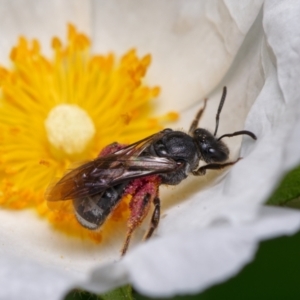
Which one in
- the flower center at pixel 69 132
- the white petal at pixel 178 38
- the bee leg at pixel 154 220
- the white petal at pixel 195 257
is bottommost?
the white petal at pixel 195 257

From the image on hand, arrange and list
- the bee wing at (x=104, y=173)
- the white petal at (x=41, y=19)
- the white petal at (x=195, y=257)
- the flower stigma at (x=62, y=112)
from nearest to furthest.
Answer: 1. the white petal at (x=195, y=257)
2. the bee wing at (x=104, y=173)
3. the flower stigma at (x=62, y=112)
4. the white petal at (x=41, y=19)

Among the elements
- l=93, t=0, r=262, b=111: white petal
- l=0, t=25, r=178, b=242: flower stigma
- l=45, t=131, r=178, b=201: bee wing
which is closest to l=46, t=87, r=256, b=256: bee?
l=45, t=131, r=178, b=201: bee wing

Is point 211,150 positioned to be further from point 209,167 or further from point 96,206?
point 96,206

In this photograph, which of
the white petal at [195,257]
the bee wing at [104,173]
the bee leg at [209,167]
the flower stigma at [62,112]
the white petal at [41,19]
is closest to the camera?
the white petal at [195,257]

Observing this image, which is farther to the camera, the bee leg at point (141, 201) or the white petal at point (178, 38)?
the white petal at point (178, 38)

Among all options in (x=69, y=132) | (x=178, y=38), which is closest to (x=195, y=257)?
(x=69, y=132)

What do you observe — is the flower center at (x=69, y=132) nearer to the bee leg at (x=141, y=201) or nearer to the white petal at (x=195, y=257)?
the bee leg at (x=141, y=201)

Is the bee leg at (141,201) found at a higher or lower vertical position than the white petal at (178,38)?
lower

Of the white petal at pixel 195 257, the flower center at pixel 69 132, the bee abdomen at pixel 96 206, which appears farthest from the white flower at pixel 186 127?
the flower center at pixel 69 132
